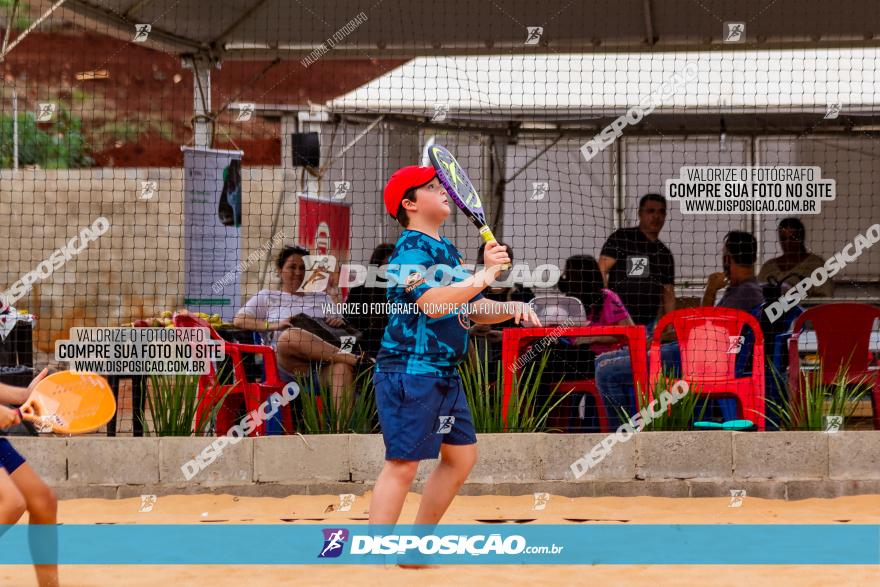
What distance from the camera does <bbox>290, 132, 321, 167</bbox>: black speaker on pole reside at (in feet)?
33.8

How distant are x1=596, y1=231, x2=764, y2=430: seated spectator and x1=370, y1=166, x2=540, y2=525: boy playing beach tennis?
2.50 meters

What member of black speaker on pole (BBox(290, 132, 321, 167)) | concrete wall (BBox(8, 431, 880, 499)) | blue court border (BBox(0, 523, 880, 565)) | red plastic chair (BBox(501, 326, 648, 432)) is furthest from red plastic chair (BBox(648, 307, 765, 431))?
black speaker on pole (BBox(290, 132, 321, 167))

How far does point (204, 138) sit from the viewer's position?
30.2ft

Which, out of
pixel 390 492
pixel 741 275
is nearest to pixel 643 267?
pixel 741 275

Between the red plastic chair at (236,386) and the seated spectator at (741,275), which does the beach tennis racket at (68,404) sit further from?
the seated spectator at (741,275)

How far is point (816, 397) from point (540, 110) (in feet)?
13.7

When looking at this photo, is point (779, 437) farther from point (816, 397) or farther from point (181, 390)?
point (181, 390)

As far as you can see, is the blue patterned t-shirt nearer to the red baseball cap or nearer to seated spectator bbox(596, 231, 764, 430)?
the red baseball cap

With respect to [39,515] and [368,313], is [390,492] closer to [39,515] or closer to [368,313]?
[39,515]

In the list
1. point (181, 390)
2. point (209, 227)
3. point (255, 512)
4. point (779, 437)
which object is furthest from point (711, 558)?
point (209, 227)

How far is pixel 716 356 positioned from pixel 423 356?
3003 mm

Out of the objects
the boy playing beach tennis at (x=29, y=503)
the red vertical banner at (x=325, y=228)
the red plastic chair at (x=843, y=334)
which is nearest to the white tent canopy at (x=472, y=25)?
the red vertical banner at (x=325, y=228)

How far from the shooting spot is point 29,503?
4.35 meters

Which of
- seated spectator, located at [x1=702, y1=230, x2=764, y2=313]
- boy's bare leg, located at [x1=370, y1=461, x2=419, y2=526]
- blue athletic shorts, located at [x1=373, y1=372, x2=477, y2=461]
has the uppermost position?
seated spectator, located at [x1=702, y1=230, x2=764, y2=313]
